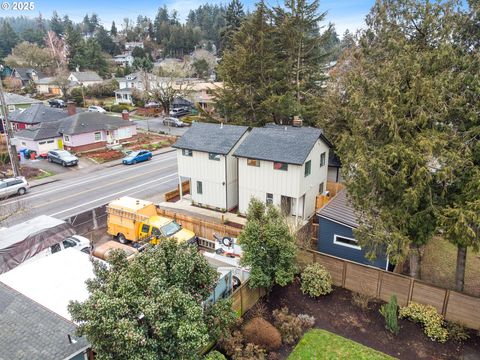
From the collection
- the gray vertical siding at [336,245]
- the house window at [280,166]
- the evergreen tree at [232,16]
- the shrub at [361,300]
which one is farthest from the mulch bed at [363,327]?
the evergreen tree at [232,16]

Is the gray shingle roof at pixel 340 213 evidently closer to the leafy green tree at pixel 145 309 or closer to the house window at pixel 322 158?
the house window at pixel 322 158

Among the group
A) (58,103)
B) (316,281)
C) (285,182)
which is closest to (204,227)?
(285,182)

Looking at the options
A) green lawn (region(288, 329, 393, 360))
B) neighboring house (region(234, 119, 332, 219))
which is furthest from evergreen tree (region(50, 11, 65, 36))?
green lawn (region(288, 329, 393, 360))

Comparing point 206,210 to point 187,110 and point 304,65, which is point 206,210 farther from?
point 187,110

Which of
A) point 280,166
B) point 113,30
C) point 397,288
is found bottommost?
point 397,288

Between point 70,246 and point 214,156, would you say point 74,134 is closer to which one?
point 214,156

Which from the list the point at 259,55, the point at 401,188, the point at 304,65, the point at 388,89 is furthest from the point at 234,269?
the point at 304,65
